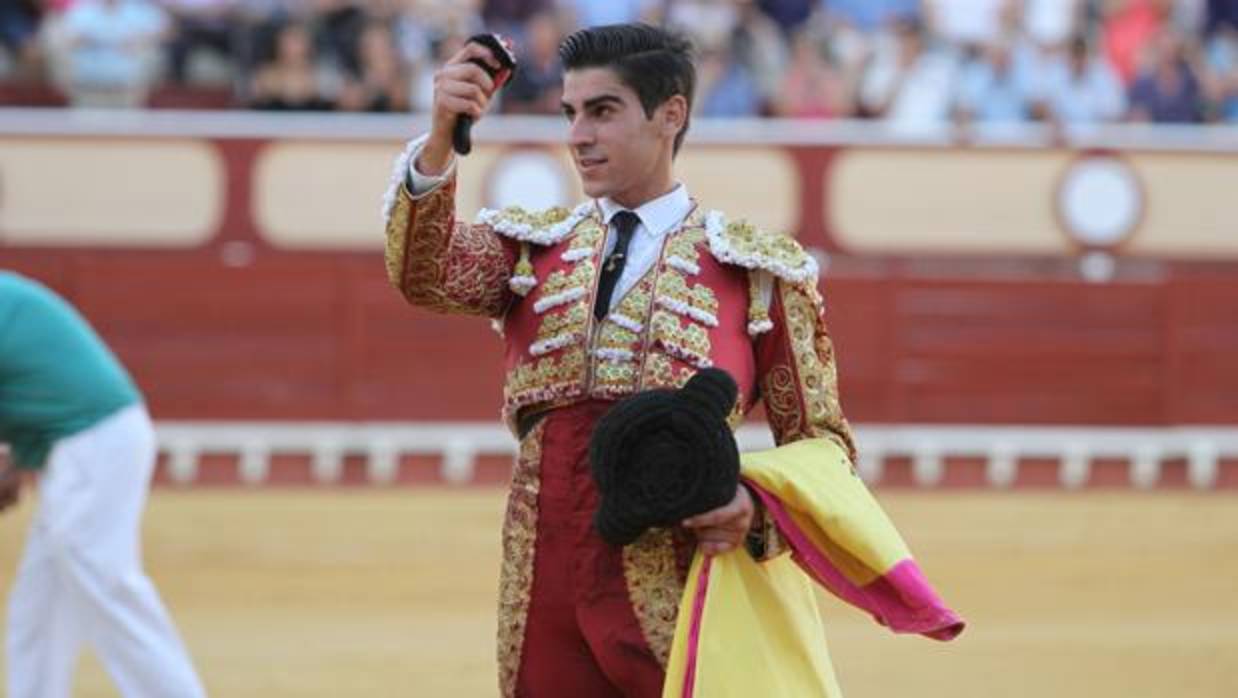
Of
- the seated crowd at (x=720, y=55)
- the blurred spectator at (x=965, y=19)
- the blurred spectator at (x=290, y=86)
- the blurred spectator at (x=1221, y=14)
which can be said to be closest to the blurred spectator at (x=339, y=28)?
the seated crowd at (x=720, y=55)

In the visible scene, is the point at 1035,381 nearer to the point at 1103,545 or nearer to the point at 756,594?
the point at 1103,545

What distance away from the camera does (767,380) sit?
10.9 ft

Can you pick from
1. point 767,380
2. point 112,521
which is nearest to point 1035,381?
point 112,521

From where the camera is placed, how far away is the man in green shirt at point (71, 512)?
14.5 feet

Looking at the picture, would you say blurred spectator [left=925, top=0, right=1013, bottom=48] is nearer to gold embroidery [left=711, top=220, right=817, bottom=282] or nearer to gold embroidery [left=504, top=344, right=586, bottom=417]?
gold embroidery [left=711, top=220, right=817, bottom=282]

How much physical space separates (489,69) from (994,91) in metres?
8.82

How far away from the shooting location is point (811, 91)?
37.7ft

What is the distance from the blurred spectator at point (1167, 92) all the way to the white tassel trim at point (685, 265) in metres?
8.83

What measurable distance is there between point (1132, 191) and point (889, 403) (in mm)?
1547

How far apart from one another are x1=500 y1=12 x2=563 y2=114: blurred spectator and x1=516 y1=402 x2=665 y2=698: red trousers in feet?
24.9

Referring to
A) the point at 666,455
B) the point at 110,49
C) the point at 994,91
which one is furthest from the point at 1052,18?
the point at 666,455

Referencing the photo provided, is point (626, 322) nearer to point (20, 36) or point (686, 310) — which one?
point (686, 310)

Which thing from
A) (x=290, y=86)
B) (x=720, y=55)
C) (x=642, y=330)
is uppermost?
(x=642, y=330)

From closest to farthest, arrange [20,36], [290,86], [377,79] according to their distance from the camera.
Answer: [20,36]
[377,79]
[290,86]
